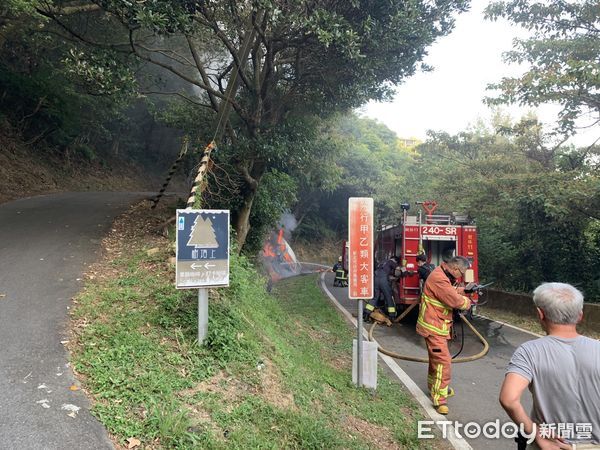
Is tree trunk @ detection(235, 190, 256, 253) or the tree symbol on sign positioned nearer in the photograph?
the tree symbol on sign

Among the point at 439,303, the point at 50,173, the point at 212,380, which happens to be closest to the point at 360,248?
the point at 439,303

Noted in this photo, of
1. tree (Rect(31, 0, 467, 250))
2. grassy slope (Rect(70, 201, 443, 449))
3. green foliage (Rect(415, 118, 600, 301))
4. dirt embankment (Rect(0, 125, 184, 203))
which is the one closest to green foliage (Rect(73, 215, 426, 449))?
grassy slope (Rect(70, 201, 443, 449))

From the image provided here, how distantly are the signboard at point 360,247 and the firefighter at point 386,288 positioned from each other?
14.4 feet

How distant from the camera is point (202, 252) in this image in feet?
15.0

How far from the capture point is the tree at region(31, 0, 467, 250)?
815 centimetres

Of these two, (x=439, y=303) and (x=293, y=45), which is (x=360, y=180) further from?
(x=439, y=303)

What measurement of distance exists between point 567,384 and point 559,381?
0.04 metres

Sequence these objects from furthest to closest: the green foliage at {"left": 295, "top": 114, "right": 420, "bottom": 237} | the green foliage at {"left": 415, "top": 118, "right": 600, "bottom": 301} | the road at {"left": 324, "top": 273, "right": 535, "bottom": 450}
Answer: the green foliage at {"left": 295, "top": 114, "right": 420, "bottom": 237} < the green foliage at {"left": 415, "top": 118, "right": 600, "bottom": 301} < the road at {"left": 324, "top": 273, "right": 535, "bottom": 450}

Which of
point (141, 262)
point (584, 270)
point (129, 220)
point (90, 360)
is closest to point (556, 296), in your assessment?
point (90, 360)

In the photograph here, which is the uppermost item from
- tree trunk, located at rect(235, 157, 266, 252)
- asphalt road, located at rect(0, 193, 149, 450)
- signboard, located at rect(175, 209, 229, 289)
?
tree trunk, located at rect(235, 157, 266, 252)

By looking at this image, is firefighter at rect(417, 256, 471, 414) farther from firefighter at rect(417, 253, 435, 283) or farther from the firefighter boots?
firefighter at rect(417, 253, 435, 283)

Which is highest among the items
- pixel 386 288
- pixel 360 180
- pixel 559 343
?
pixel 360 180

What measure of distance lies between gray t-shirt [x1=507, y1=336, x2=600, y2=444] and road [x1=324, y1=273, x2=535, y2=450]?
90.0 inches

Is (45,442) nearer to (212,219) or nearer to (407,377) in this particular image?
(212,219)
